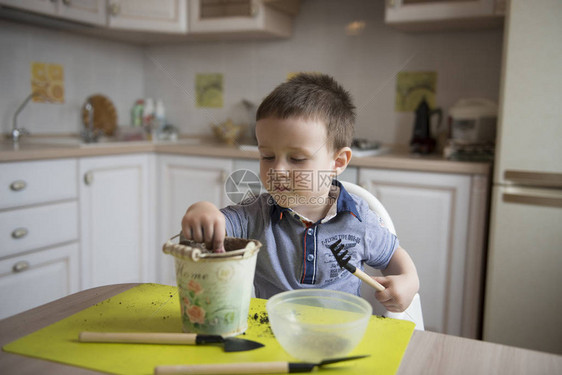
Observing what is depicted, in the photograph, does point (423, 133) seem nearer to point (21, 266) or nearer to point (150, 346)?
point (21, 266)

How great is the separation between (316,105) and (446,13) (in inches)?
52.4

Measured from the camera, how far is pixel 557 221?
162cm

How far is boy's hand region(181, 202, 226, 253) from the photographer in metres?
0.62

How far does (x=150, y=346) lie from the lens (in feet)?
1.73

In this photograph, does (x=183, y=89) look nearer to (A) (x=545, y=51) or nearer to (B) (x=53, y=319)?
(A) (x=545, y=51)

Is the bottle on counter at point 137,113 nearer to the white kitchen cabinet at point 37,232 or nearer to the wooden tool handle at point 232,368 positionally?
the white kitchen cabinet at point 37,232

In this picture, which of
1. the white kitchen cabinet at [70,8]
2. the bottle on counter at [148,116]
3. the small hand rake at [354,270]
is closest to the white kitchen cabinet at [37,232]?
the white kitchen cabinet at [70,8]

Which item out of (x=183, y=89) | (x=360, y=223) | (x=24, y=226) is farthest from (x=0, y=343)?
(x=183, y=89)

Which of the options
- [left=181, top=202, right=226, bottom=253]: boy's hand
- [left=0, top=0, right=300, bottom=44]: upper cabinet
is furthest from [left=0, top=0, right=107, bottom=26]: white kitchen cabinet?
[left=181, top=202, right=226, bottom=253]: boy's hand

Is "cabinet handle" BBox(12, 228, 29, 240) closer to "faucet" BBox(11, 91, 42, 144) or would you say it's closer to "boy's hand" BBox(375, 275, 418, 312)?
"faucet" BBox(11, 91, 42, 144)

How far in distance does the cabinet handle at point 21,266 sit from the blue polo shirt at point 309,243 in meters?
1.28

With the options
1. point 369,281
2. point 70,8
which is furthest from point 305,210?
point 70,8

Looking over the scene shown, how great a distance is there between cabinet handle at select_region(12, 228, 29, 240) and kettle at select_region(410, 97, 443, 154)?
1.74m

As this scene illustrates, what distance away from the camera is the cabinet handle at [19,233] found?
176 cm
